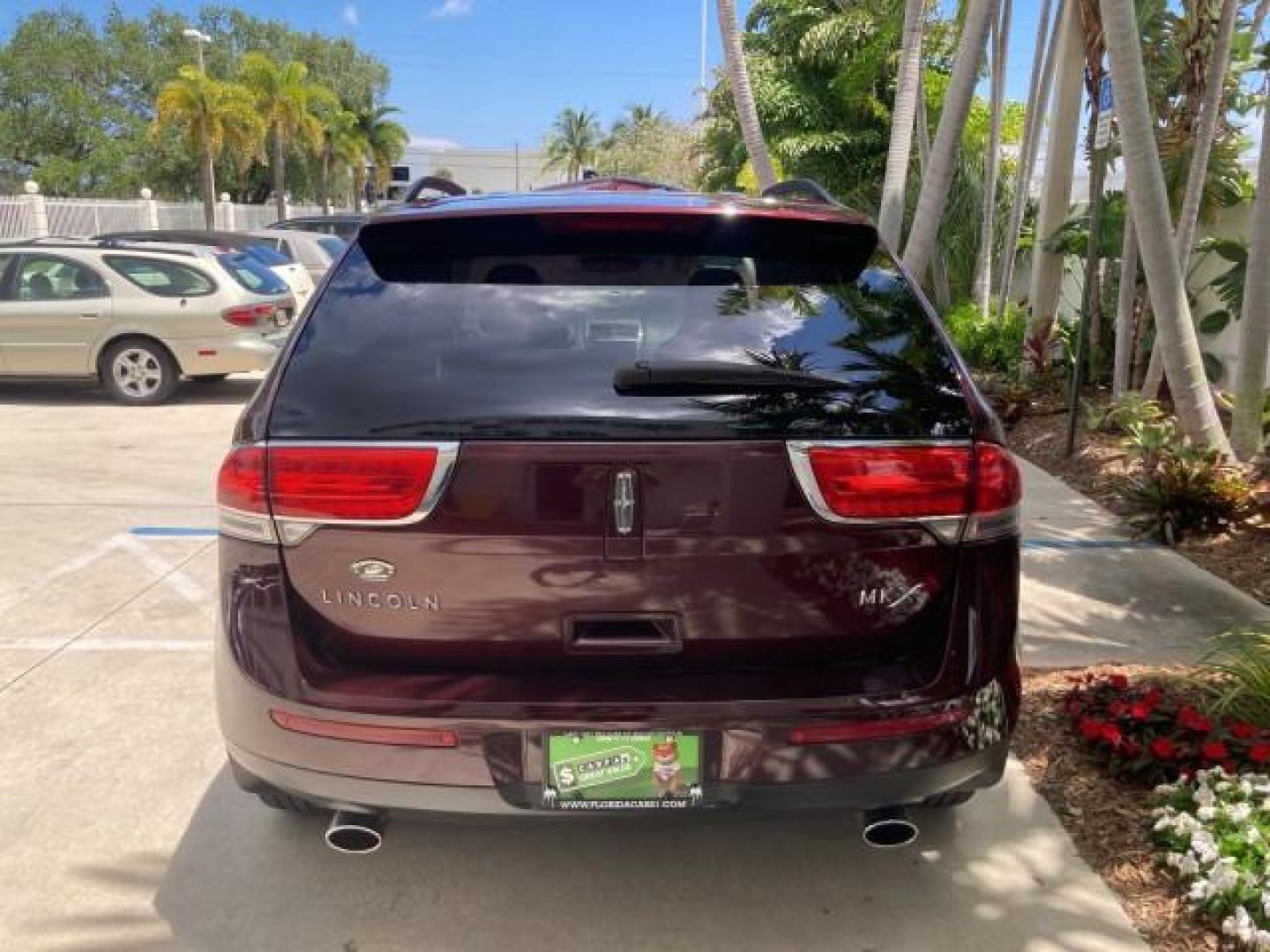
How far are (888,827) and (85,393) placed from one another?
10689mm

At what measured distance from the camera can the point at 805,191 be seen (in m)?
3.71

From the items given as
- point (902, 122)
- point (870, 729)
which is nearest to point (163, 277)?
point (902, 122)

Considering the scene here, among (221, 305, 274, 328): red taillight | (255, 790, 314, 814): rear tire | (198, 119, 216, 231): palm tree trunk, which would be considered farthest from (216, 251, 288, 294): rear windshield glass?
(198, 119, 216, 231): palm tree trunk

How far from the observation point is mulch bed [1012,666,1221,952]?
2.68 m

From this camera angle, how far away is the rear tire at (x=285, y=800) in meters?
2.51

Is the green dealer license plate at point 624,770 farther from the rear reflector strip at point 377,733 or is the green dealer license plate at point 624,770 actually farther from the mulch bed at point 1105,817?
the mulch bed at point 1105,817

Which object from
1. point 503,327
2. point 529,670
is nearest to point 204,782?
point 529,670

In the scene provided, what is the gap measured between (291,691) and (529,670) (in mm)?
512

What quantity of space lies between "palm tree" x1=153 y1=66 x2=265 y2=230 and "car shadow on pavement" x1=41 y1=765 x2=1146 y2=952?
101ft

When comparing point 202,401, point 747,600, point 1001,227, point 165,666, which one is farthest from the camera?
point 1001,227

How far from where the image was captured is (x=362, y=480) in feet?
7.36

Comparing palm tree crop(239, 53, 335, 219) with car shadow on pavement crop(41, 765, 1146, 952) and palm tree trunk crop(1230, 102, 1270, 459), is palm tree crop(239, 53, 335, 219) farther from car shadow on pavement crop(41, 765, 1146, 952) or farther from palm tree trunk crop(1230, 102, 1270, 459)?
car shadow on pavement crop(41, 765, 1146, 952)

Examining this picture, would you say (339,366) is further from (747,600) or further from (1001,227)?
(1001,227)

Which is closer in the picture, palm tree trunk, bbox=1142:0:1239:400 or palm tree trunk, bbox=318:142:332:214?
palm tree trunk, bbox=1142:0:1239:400
